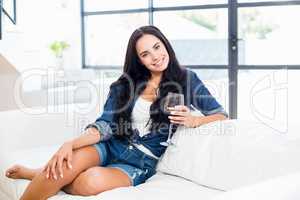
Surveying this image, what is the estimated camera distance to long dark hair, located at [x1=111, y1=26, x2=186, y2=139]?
Result: 2.07 meters

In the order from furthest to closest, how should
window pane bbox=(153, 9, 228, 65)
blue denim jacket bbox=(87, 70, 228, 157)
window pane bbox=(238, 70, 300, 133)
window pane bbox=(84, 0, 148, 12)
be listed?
window pane bbox=(84, 0, 148, 12) → window pane bbox=(153, 9, 228, 65) → window pane bbox=(238, 70, 300, 133) → blue denim jacket bbox=(87, 70, 228, 157)

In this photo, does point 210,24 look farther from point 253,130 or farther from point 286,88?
point 253,130

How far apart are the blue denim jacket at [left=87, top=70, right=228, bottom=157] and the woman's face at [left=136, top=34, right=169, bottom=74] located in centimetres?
16

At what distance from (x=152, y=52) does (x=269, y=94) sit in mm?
2906

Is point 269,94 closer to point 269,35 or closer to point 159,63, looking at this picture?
point 269,35

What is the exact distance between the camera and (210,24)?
5.12 metres

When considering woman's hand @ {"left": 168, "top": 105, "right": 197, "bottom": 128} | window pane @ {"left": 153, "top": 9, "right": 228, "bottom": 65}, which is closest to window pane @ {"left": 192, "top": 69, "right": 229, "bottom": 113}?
window pane @ {"left": 153, "top": 9, "right": 228, "bottom": 65}

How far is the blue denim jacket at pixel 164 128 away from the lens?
6.76 feet

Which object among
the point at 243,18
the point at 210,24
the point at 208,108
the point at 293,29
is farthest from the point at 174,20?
the point at 208,108

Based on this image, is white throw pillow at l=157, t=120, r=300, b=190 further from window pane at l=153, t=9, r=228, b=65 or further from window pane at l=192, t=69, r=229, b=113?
window pane at l=153, t=9, r=228, b=65

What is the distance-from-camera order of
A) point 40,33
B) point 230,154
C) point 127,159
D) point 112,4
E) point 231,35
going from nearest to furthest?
1. point 230,154
2. point 127,159
3. point 231,35
4. point 40,33
5. point 112,4

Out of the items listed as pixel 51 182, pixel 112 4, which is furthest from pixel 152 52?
pixel 112 4

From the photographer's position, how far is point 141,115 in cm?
210

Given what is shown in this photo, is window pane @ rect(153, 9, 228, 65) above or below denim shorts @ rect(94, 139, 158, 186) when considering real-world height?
above
